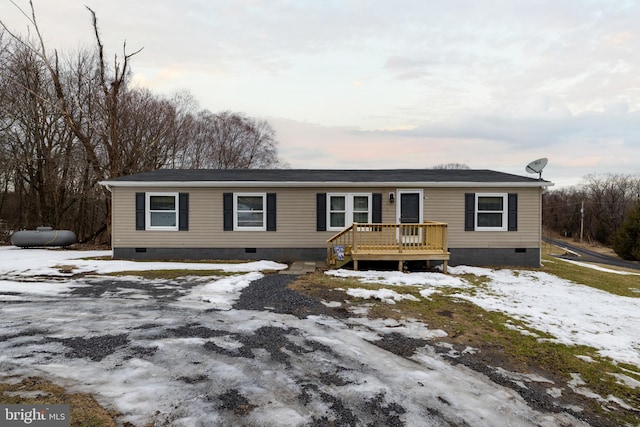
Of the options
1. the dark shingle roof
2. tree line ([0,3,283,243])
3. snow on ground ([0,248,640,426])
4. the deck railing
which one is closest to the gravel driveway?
snow on ground ([0,248,640,426])

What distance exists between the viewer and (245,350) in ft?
13.1

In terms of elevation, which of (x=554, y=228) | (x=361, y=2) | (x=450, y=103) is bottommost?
(x=554, y=228)

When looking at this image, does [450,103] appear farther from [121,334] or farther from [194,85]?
[194,85]

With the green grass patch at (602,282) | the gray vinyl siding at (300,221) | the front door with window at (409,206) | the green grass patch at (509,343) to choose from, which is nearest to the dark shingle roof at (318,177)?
the gray vinyl siding at (300,221)

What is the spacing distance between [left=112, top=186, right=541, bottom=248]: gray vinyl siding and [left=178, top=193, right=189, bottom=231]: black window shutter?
12 cm

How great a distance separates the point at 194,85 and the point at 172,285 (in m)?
24.3

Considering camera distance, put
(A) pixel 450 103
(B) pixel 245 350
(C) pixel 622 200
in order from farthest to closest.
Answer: (C) pixel 622 200
(A) pixel 450 103
(B) pixel 245 350

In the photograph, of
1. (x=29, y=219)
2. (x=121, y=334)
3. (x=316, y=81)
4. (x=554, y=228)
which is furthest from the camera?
(x=554, y=228)

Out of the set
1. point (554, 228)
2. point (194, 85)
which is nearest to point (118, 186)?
point (194, 85)

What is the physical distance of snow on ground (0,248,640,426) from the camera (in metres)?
2.85

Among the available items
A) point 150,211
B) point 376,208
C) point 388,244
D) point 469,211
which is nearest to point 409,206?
point 376,208

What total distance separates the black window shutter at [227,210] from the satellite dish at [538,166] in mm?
10363

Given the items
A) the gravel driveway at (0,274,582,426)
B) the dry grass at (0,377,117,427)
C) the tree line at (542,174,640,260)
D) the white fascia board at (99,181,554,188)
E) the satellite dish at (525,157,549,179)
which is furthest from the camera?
the tree line at (542,174,640,260)

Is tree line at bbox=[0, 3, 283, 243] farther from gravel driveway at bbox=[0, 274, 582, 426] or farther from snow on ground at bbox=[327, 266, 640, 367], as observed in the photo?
snow on ground at bbox=[327, 266, 640, 367]
